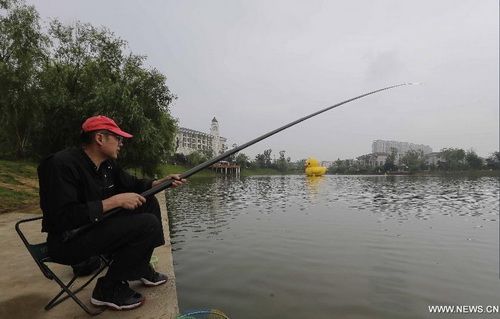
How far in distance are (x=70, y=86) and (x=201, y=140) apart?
467ft

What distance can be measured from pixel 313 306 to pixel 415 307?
4.78 feet

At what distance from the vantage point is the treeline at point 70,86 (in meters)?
18.6

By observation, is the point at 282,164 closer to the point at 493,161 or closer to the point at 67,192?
the point at 493,161

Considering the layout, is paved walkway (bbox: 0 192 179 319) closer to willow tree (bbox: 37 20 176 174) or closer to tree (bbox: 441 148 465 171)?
willow tree (bbox: 37 20 176 174)

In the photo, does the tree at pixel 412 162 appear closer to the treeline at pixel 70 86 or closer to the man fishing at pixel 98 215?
the treeline at pixel 70 86

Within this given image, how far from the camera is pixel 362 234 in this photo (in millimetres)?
9070

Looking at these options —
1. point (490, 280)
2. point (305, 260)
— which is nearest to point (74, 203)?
point (305, 260)

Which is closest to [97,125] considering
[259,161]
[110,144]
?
[110,144]

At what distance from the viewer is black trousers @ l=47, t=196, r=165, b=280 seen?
2746 millimetres

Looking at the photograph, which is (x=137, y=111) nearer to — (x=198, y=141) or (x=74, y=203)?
(x=74, y=203)

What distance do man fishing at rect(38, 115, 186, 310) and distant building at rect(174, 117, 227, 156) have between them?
13770cm

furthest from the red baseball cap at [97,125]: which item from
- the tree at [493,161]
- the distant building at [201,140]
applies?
the tree at [493,161]

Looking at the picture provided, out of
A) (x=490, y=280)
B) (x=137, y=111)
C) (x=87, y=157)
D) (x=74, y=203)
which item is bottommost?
(x=490, y=280)

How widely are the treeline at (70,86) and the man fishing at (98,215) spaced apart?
16064mm
